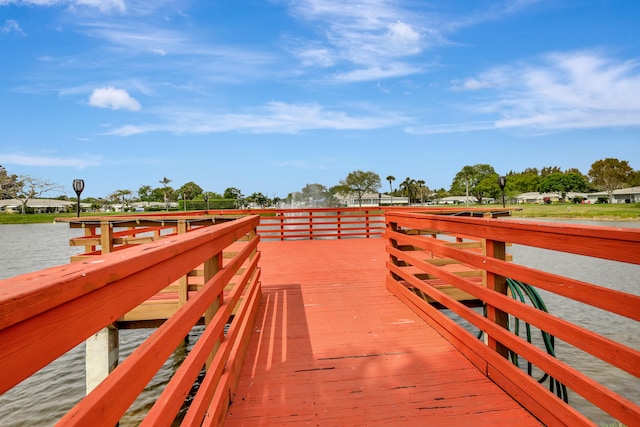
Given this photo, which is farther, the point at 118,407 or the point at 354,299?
the point at 354,299

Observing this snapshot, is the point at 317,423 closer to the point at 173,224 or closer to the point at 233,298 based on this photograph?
the point at 233,298

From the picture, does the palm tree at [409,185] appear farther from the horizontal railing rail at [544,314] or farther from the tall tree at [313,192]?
the horizontal railing rail at [544,314]

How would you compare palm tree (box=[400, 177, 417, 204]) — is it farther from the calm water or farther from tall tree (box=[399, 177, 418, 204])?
the calm water

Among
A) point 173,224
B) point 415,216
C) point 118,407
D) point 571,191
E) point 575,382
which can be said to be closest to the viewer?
point 118,407

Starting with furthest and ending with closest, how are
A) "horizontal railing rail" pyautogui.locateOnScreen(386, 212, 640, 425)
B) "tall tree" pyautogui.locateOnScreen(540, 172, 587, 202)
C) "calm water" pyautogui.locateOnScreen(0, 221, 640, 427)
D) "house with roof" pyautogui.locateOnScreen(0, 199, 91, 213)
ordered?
"tall tree" pyautogui.locateOnScreen(540, 172, 587, 202) → "house with roof" pyautogui.locateOnScreen(0, 199, 91, 213) → "calm water" pyautogui.locateOnScreen(0, 221, 640, 427) → "horizontal railing rail" pyautogui.locateOnScreen(386, 212, 640, 425)

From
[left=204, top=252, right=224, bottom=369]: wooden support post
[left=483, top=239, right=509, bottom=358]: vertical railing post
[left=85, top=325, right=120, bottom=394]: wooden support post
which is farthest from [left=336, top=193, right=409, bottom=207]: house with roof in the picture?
[left=204, top=252, right=224, bottom=369]: wooden support post

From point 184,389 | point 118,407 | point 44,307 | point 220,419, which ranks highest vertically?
point 44,307

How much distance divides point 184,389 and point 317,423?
1039 millimetres

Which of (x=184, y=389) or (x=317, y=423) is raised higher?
(x=184, y=389)

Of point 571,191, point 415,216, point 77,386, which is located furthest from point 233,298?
point 571,191

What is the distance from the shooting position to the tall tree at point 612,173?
71.2m

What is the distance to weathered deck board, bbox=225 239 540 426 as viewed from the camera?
2.20 metres

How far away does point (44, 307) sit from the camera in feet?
2.07

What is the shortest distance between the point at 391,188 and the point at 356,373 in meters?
93.5
